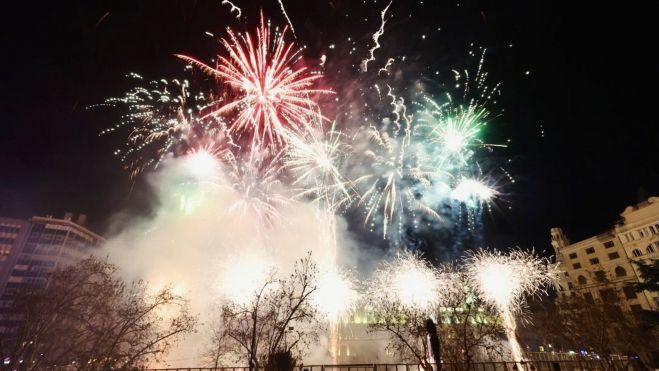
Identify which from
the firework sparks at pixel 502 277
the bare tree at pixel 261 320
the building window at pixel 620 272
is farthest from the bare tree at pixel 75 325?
the building window at pixel 620 272

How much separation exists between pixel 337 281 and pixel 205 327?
80.2 ft

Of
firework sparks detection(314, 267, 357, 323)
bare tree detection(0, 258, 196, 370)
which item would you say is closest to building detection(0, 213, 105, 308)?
bare tree detection(0, 258, 196, 370)

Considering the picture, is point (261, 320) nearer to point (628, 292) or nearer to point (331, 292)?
point (331, 292)

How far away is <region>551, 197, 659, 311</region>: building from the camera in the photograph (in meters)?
47.1

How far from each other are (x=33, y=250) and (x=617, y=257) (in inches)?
4898

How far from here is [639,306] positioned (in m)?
47.0

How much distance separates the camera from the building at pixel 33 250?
255ft

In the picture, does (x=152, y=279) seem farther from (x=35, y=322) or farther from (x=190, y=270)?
(x=35, y=322)

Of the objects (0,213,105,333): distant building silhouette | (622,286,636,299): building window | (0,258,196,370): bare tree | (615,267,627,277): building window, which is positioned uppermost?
(0,213,105,333): distant building silhouette

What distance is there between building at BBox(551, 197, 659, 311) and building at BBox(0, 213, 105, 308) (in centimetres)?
10985

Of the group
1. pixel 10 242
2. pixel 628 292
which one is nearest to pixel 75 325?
pixel 10 242

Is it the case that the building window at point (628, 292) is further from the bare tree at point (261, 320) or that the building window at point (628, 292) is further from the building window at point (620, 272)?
the bare tree at point (261, 320)

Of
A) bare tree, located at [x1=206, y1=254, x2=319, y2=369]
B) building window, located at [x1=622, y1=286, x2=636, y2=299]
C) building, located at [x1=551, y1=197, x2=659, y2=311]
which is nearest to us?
bare tree, located at [x1=206, y1=254, x2=319, y2=369]

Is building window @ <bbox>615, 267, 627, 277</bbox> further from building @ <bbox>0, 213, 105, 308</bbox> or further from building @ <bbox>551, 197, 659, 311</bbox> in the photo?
building @ <bbox>0, 213, 105, 308</bbox>
